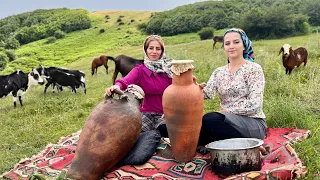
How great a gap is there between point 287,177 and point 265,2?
49.6 metres

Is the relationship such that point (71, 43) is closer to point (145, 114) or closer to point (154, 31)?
point (154, 31)

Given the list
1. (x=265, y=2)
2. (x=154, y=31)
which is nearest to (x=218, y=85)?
(x=154, y=31)

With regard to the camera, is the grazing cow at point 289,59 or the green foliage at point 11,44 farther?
the green foliage at point 11,44

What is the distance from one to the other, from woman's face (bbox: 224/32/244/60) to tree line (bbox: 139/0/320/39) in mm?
25574

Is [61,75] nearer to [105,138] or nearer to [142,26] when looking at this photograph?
[105,138]

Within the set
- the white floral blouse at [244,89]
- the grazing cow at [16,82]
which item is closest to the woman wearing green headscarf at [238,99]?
the white floral blouse at [244,89]

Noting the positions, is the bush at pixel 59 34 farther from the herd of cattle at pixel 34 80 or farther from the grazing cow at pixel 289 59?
the grazing cow at pixel 289 59

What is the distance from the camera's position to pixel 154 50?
4391 mm

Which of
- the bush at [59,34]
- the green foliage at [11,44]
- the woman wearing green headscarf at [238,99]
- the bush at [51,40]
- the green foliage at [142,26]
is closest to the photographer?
the woman wearing green headscarf at [238,99]

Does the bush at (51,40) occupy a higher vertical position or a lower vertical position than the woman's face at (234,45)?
lower

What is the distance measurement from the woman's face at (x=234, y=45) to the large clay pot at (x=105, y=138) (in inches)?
48.8

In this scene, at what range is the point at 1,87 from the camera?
9328mm

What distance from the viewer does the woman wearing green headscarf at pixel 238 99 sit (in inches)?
146

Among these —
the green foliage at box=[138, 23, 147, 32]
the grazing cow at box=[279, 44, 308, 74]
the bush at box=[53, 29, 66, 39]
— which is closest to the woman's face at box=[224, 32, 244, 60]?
the grazing cow at box=[279, 44, 308, 74]
